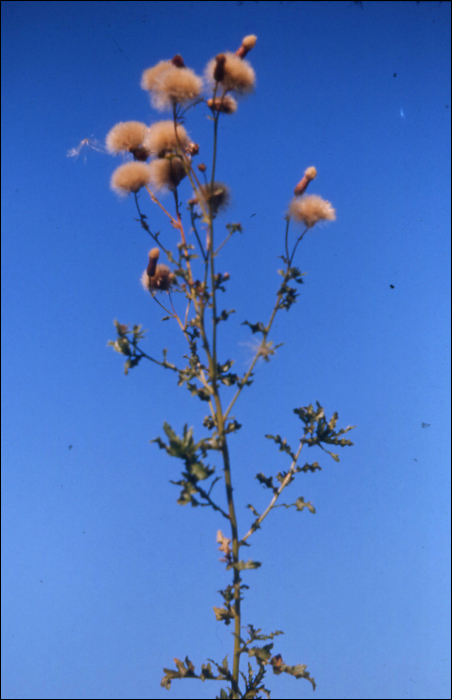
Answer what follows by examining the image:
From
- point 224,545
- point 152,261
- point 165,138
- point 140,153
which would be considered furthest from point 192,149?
point 224,545

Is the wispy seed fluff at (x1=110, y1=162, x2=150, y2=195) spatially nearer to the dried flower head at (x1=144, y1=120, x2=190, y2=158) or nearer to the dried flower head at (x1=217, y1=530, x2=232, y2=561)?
the dried flower head at (x1=144, y1=120, x2=190, y2=158)

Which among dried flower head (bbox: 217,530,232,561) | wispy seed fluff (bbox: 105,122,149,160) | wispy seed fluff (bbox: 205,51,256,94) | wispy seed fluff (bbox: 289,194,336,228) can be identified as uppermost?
wispy seed fluff (bbox: 105,122,149,160)

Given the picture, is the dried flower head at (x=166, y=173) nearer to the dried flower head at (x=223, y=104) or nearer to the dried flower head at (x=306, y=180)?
the dried flower head at (x=223, y=104)

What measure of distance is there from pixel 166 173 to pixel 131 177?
8.4 inches

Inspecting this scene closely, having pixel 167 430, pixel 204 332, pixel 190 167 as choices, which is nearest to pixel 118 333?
pixel 204 332

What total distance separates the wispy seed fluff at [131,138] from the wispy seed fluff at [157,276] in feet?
2.09

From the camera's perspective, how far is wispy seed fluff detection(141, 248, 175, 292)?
8.93 ft

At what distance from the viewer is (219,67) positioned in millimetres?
2406

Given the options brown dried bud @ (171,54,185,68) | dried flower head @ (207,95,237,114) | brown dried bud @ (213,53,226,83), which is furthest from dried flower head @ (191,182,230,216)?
brown dried bud @ (171,54,185,68)

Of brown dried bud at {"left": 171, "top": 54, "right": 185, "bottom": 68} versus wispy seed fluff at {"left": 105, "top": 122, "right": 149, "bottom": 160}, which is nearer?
brown dried bud at {"left": 171, "top": 54, "right": 185, "bottom": 68}

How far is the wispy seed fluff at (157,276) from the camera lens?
2.72 meters

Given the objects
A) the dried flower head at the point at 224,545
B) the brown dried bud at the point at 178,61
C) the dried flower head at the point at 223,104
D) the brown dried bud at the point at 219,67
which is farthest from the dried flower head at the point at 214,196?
the dried flower head at the point at 224,545

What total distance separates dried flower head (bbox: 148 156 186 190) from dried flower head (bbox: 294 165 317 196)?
642mm

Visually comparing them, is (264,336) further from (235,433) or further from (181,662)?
(181,662)
